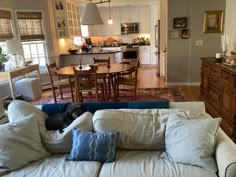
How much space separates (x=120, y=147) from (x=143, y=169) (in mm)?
352

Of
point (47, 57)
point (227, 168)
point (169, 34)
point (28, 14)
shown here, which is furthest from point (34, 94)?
point (227, 168)

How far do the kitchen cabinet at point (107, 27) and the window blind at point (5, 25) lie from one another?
181 inches

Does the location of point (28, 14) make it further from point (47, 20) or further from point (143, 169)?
point (143, 169)

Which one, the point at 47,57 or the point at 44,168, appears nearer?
the point at 44,168

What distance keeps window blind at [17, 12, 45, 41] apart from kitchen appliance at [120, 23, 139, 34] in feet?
14.6

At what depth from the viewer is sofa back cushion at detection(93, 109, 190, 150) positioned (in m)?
1.85

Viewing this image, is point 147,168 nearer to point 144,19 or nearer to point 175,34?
point 175,34

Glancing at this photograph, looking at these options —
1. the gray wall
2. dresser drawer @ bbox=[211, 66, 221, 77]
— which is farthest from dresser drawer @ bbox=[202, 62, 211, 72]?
the gray wall

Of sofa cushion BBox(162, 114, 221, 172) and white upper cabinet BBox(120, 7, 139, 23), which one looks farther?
white upper cabinet BBox(120, 7, 139, 23)

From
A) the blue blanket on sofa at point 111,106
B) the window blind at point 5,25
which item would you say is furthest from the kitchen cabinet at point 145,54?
the blue blanket on sofa at point 111,106

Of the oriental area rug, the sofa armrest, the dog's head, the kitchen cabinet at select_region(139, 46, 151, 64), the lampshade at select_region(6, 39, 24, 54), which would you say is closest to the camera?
the sofa armrest

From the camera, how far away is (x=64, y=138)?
1882 millimetres

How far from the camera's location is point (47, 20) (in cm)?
580

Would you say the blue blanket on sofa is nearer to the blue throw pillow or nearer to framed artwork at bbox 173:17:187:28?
the blue throw pillow
